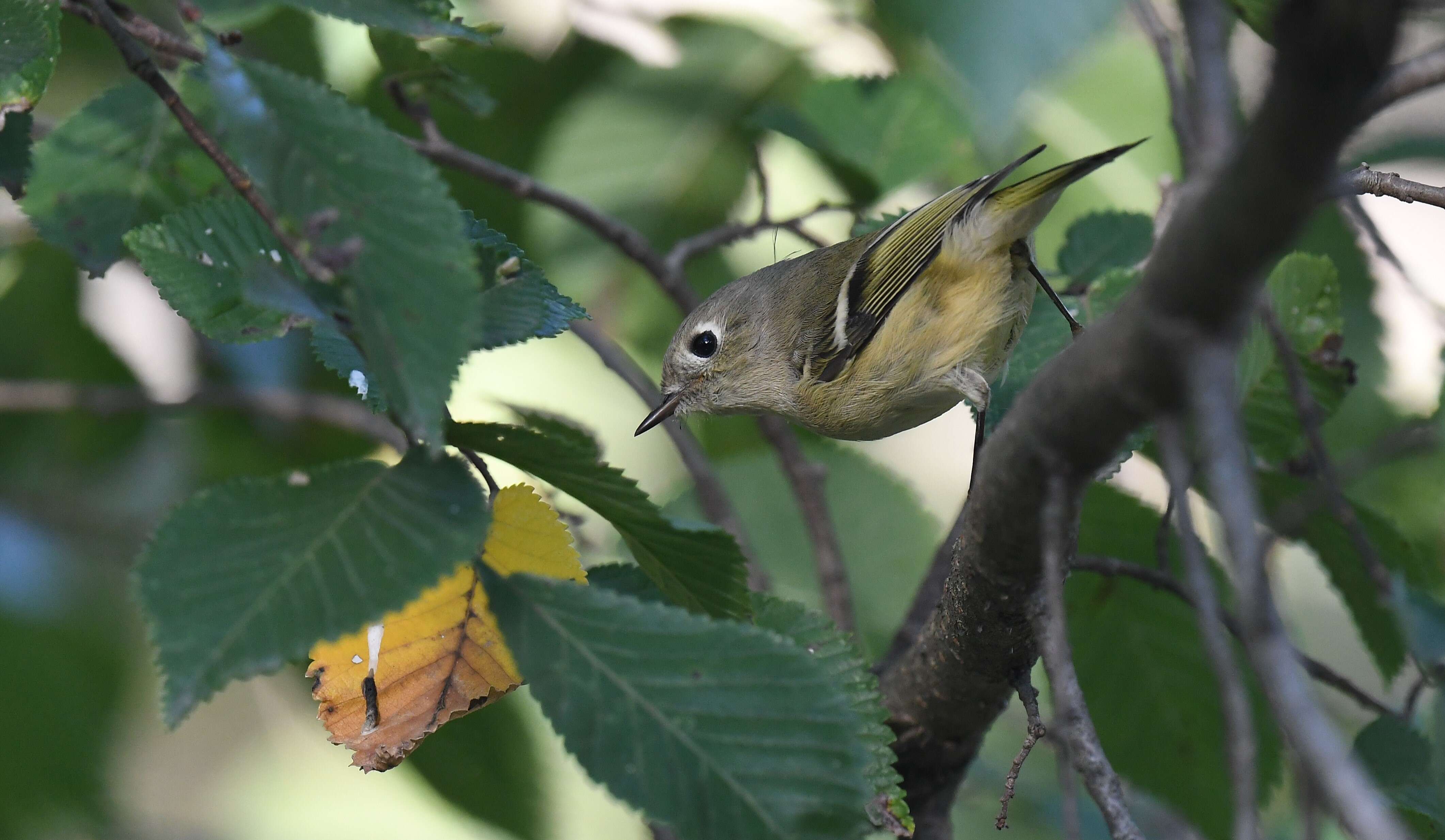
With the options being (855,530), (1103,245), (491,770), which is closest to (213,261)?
(491,770)

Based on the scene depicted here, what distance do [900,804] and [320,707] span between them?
0.50 m

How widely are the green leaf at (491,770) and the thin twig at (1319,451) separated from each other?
1.14 metres

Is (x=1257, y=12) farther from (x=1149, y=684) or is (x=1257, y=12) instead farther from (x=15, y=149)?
(x=15, y=149)

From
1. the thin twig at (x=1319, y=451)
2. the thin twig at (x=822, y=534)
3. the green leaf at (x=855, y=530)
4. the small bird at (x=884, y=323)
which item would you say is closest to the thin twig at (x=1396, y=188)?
the thin twig at (x=1319, y=451)

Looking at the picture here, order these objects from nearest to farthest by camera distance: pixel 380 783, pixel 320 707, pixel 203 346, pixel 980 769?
pixel 320 707, pixel 980 769, pixel 380 783, pixel 203 346

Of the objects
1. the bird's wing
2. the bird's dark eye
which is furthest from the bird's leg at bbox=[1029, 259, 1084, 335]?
the bird's dark eye

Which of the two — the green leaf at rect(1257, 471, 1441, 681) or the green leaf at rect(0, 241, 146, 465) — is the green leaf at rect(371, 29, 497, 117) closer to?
the green leaf at rect(0, 241, 146, 465)

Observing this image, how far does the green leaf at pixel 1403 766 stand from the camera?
0.95 meters

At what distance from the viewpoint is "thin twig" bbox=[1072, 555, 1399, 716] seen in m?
1.14

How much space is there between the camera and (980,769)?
188 cm

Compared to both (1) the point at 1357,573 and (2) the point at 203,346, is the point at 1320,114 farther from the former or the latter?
(2) the point at 203,346

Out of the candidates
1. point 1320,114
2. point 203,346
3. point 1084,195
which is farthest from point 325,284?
point 203,346

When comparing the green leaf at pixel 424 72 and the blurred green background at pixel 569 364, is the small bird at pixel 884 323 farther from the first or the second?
the green leaf at pixel 424 72

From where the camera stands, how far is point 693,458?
5.79 feet
